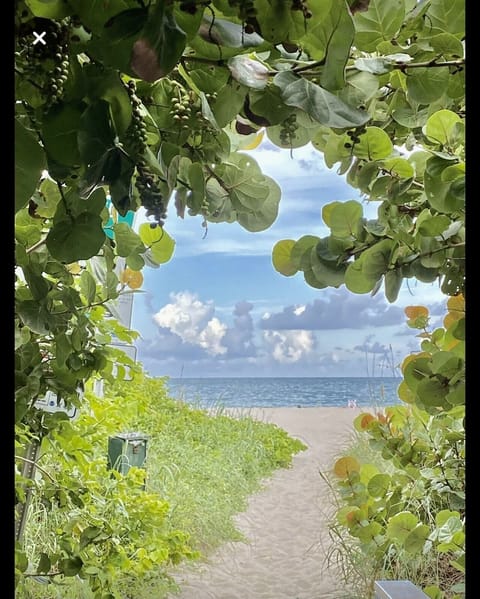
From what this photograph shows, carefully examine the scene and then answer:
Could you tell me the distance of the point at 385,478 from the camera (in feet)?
2.22

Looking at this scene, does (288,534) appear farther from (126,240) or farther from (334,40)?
(334,40)

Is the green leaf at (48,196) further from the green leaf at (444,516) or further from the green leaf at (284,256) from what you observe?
the green leaf at (444,516)

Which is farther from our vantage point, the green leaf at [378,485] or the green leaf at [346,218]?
the green leaf at [378,485]

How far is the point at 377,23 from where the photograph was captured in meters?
0.29

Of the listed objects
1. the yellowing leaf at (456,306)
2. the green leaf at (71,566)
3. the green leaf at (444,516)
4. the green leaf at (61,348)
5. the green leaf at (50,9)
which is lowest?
the green leaf at (71,566)

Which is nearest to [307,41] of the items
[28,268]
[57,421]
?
[28,268]

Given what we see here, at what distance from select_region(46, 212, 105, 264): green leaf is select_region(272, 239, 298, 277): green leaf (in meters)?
0.15

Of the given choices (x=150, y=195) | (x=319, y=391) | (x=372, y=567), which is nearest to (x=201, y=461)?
(x=319, y=391)

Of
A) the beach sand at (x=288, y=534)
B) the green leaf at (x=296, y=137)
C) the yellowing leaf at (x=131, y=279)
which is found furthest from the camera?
the beach sand at (x=288, y=534)

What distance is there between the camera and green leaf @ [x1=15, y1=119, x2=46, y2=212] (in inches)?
7.6

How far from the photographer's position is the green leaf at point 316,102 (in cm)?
22

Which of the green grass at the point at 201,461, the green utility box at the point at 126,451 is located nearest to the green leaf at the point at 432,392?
the green grass at the point at 201,461

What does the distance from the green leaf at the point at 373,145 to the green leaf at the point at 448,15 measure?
0.06 meters
